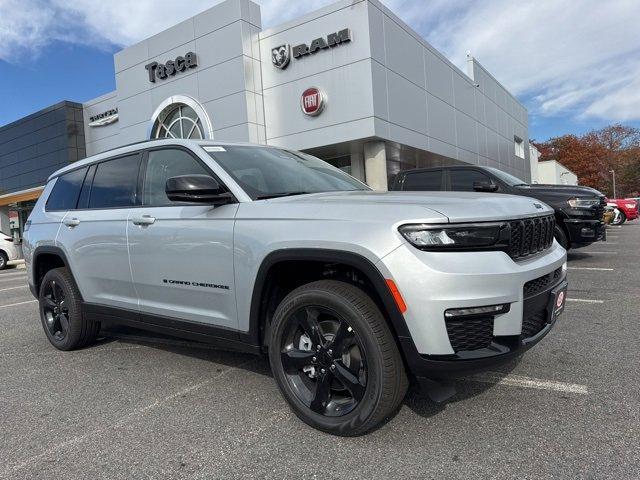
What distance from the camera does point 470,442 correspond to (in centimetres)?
259

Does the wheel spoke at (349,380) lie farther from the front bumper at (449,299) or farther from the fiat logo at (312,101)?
the fiat logo at (312,101)

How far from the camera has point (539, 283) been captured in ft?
8.86

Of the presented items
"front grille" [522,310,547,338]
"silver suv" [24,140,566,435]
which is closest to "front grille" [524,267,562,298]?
"silver suv" [24,140,566,435]

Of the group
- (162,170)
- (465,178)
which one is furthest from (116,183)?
(465,178)

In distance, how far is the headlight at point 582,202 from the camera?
828 cm

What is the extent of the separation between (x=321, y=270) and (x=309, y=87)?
1568 cm

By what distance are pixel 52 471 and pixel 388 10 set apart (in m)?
18.0

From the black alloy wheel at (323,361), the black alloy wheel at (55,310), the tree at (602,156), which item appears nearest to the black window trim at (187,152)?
the black alloy wheel at (323,361)

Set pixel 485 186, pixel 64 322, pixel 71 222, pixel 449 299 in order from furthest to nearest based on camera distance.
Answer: pixel 485 186 → pixel 64 322 → pixel 71 222 → pixel 449 299

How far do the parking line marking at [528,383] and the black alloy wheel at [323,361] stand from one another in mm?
1192

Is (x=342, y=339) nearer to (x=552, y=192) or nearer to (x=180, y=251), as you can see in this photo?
(x=180, y=251)

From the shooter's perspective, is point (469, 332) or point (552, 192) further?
point (552, 192)

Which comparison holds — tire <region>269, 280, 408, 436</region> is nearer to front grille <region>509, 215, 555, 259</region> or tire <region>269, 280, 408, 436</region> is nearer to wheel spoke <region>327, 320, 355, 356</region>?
wheel spoke <region>327, 320, 355, 356</region>

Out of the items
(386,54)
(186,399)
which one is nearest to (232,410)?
(186,399)
